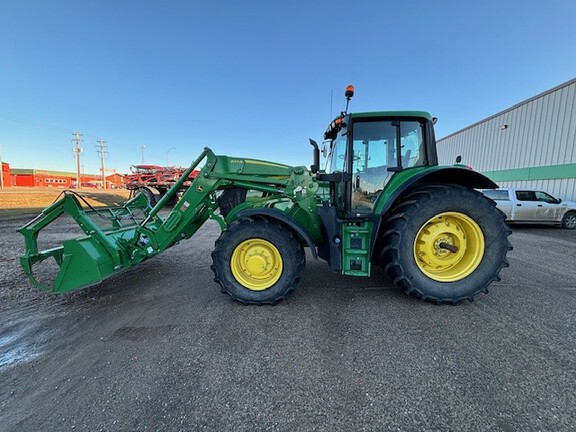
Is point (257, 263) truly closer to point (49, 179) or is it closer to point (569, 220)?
point (569, 220)

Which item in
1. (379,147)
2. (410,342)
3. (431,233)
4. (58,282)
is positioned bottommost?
(410,342)

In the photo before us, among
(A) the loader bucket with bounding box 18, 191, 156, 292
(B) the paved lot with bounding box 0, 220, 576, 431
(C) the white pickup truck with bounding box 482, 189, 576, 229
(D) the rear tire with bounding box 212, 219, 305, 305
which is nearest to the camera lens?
(B) the paved lot with bounding box 0, 220, 576, 431

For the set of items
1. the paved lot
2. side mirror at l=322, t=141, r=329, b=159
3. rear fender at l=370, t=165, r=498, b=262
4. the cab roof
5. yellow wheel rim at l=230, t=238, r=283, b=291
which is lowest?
the paved lot

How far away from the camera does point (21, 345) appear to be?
2.29m

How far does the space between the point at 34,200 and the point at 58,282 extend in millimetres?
15508

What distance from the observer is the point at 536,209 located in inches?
338

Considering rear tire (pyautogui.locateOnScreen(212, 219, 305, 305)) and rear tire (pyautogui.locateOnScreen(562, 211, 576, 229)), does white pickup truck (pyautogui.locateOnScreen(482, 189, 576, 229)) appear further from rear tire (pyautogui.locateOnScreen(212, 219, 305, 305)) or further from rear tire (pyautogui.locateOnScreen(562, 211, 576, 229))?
rear tire (pyautogui.locateOnScreen(212, 219, 305, 305))

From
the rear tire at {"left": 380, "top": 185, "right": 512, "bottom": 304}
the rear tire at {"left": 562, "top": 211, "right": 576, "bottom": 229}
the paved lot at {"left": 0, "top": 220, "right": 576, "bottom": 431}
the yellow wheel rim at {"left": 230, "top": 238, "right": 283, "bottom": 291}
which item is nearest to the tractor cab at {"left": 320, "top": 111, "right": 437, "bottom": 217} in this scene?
the rear tire at {"left": 380, "top": 185, "right": 512, "bottom": 304}

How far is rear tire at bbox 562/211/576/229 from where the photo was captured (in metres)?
8.69

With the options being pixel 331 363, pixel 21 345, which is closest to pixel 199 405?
pixel 331 363

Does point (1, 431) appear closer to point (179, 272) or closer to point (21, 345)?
point (21, 345)

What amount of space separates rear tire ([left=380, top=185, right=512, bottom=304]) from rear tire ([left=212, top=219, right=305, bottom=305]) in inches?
43.1

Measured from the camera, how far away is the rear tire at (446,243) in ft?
9.20

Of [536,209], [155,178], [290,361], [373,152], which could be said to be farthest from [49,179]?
[536,209]
